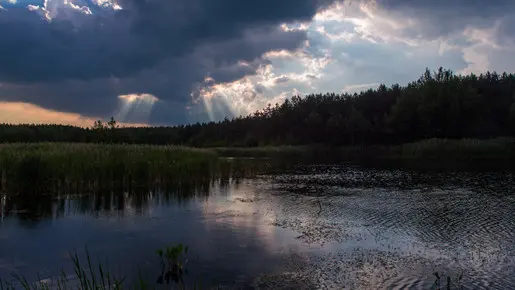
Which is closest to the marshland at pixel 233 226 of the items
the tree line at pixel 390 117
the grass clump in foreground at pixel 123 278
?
the grass clump in foreground at pixel 123 278

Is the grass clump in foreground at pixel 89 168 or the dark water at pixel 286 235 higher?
the grass clump in foreground at pixel 89 168

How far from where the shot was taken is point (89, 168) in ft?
60.0

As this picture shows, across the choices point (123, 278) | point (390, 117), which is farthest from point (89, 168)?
point (390, 117)

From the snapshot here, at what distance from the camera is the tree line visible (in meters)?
65.9

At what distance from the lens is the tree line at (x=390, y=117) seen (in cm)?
6587

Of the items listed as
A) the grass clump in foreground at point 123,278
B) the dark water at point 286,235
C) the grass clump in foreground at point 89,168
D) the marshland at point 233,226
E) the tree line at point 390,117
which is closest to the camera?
the grass clump in foreground at point 123,278

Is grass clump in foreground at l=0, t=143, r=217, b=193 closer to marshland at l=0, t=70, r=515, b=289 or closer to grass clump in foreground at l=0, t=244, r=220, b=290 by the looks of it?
marshland at l=0, t=70, r=515, b=289

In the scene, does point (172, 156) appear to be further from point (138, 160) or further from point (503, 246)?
point (503, 246)

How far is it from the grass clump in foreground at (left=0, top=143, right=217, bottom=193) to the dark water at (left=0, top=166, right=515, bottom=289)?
966 mm

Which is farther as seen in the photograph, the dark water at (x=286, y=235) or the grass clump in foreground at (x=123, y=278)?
the dark water at (x=286, y=235)

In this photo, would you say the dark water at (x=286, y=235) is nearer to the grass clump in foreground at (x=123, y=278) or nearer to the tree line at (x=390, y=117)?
the grass clump in foreground at (x=123, y=278)

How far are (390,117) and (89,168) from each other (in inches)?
2445

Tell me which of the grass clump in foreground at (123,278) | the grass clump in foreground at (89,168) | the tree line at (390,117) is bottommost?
the grass clump in foreground at (123,278)

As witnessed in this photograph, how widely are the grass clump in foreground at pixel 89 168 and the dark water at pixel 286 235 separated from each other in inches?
38.0
